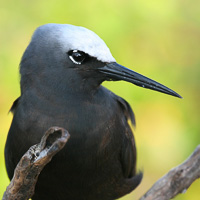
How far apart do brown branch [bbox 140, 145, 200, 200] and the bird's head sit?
1.56 ft

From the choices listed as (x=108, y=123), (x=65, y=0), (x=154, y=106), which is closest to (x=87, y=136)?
(x=108, y=123)

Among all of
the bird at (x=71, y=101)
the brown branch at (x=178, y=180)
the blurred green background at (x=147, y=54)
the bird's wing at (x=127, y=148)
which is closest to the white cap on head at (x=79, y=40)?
the bird at (x=71, y=101)

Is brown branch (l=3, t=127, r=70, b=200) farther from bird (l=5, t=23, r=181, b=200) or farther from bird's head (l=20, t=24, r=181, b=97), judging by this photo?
bird's head (l=20, t=24, r=181, b=97)

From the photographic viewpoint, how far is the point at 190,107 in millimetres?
5316

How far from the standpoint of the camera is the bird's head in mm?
3465

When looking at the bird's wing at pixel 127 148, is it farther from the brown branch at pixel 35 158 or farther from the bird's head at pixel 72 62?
the brown branch at pixel 35 158

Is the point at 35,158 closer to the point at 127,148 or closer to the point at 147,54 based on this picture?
the point at 127,148

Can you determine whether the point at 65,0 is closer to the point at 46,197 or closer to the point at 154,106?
the point at 154,106

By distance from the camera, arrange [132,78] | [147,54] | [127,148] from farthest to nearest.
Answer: [147,54]
[127,148]
[132,78]

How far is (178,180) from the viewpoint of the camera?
3.62 m

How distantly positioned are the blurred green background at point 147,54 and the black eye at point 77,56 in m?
1.70

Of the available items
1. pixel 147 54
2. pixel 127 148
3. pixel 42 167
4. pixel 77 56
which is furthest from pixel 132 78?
pixel 147 54

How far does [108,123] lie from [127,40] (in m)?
1.83

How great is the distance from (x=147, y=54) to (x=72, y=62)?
6.68 feet
